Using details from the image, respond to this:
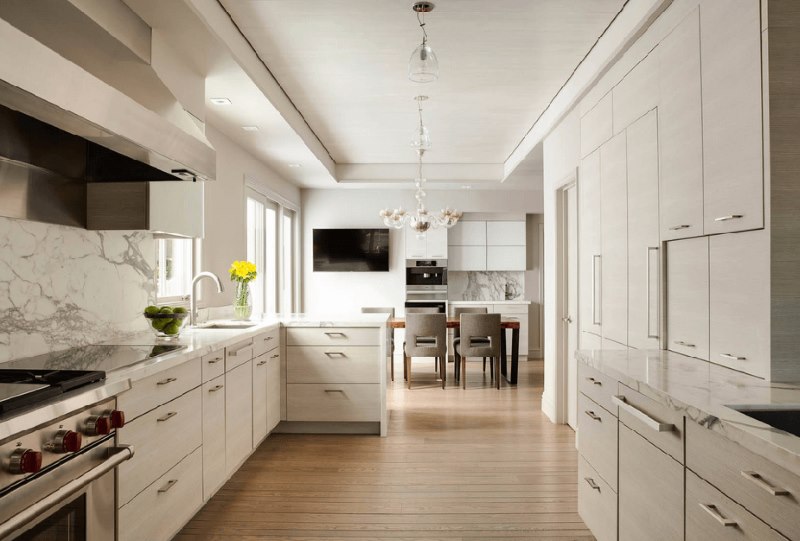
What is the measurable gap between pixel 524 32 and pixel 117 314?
8.99ft

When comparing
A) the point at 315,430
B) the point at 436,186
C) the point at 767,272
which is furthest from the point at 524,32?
the point at 436,186

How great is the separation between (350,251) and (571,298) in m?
4.37

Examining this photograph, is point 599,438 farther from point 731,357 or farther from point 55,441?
point 55,441

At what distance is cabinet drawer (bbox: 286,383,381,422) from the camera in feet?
14.0

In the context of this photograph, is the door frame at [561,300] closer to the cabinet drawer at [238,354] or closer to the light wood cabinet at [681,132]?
the light wood cabinet at [681,132]

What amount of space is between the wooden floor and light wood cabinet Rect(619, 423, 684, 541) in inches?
25.6

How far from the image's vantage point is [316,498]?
3.09 metres

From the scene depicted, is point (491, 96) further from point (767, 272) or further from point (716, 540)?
point (716, 540)

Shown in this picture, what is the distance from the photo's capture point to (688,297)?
2.49 meters

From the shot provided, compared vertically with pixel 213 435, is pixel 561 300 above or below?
above

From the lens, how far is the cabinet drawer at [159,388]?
6.53 feet

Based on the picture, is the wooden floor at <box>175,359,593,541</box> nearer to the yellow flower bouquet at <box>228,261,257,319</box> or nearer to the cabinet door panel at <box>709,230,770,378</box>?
the yellow flower bouquet at <box>228,261,257,319</box>

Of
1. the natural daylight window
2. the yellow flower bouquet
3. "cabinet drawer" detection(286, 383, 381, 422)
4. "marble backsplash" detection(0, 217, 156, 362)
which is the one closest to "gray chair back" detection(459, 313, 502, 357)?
"cabinet drawer" detection(286, 383, 381, 422)

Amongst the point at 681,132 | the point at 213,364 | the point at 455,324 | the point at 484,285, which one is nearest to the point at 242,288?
the point at 213,364
